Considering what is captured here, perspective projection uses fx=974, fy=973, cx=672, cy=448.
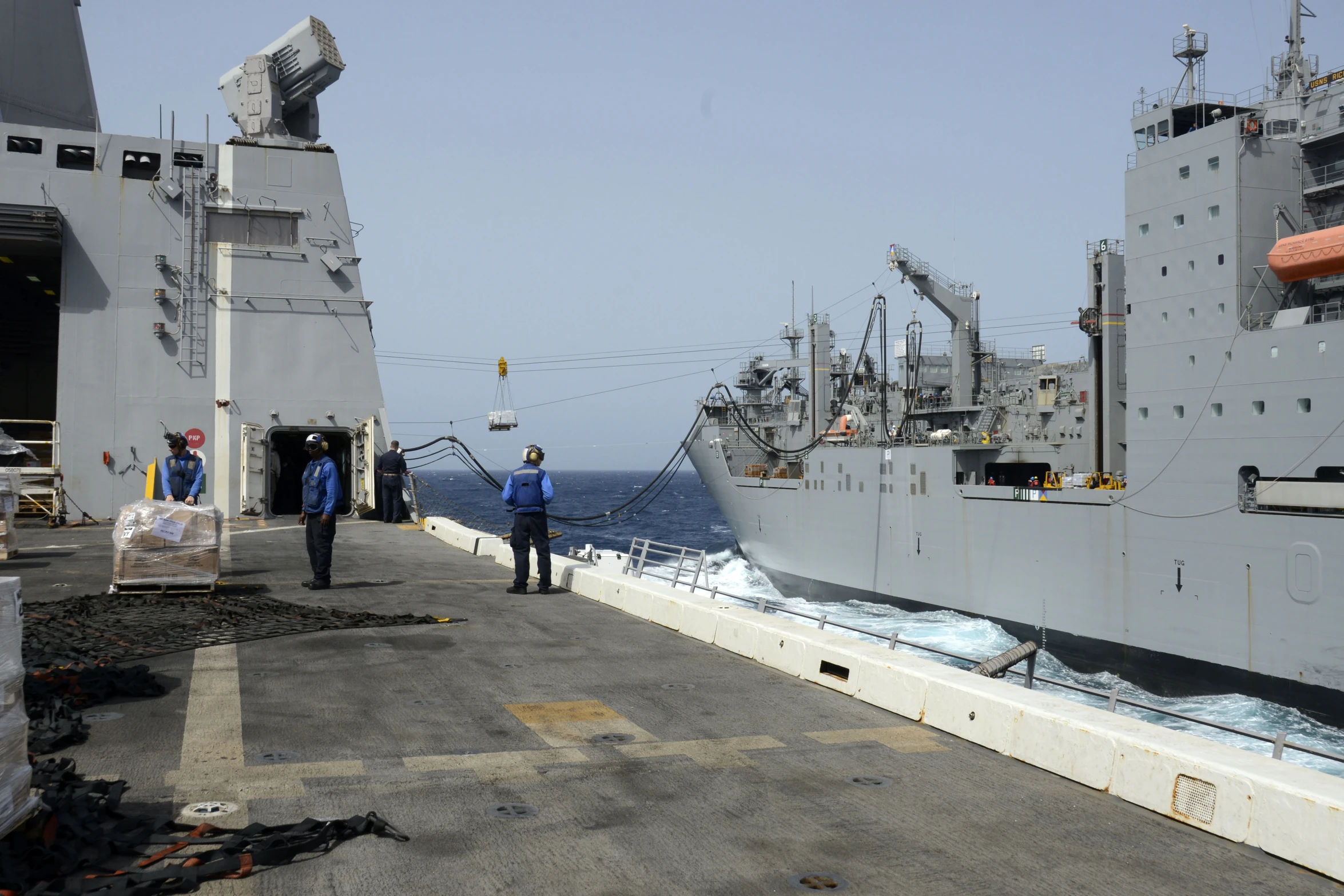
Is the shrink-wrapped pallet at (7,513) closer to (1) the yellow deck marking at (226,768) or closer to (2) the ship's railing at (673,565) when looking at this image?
(2) the ship's railing at (673,565)

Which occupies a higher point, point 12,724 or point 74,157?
point 74,157

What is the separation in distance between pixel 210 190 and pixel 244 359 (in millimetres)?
3712

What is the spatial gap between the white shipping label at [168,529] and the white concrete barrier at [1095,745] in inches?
230

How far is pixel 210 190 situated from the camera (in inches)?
825

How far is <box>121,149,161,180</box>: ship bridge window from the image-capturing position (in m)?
20.8

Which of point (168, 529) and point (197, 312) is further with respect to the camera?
point (197, 312)

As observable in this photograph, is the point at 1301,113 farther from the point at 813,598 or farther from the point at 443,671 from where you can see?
the point at 443,671

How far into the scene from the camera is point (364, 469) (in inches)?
817

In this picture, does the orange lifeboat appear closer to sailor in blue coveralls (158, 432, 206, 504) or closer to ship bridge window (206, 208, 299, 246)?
sailor in blue coveralls (158, 432, 206, 504)

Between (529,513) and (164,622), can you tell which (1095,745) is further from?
(164,622)

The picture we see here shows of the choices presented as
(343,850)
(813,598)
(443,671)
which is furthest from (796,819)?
(813,598)

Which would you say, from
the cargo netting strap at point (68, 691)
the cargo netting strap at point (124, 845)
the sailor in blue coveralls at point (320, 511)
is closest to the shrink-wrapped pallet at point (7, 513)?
the sailor in blue coveralls at point (320, 511)

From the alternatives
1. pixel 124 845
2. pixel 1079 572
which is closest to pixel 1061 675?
pixel 1079 572

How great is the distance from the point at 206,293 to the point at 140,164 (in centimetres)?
310
